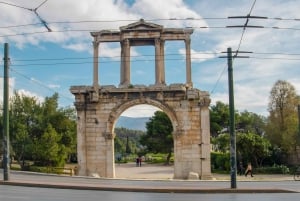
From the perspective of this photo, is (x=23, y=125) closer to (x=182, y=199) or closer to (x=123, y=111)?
(x=123, y=111)

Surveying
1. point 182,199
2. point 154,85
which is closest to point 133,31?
point 154,85

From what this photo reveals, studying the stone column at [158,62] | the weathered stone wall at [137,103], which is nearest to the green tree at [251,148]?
the weathered stone wall at [137,103]

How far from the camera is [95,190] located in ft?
68.5

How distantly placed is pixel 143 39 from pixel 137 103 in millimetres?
5112

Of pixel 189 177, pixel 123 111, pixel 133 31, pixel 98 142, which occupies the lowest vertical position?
pixel 189 177

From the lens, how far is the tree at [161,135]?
230 feet

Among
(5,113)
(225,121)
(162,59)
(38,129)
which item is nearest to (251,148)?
(162,59)

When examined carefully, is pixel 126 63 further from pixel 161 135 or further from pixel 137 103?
pixel 161 135

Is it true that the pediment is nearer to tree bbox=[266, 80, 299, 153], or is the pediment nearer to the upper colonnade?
the upper colonnade

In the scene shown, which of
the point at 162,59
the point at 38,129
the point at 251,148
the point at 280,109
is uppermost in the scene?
the point at 162,59

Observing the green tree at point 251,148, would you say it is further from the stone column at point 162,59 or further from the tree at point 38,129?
the tree at point 38,129

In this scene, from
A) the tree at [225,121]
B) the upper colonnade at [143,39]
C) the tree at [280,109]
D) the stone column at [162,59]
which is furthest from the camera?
the tree at [225,121]

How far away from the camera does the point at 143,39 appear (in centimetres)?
3759

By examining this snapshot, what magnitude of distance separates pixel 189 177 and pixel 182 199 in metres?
19.2
